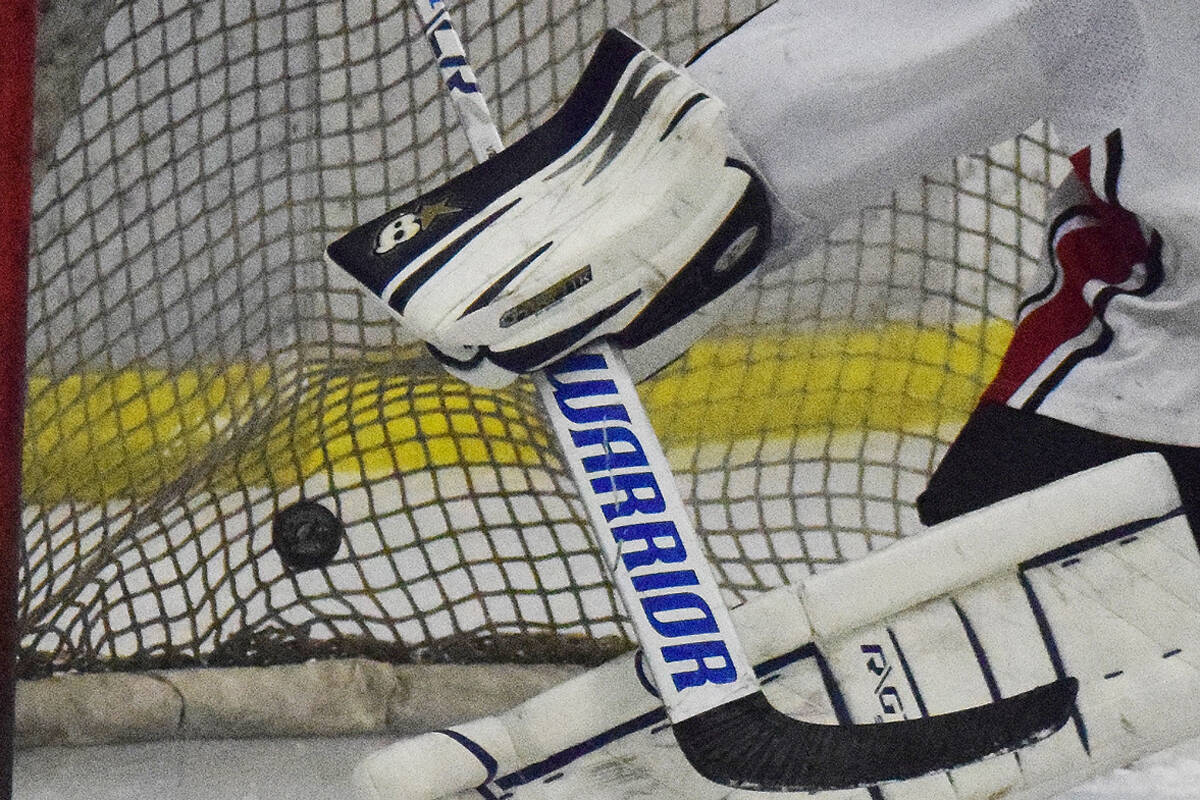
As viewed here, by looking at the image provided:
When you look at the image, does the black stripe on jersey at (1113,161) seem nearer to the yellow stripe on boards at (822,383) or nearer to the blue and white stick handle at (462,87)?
the blue and white stick handle at (462,87)

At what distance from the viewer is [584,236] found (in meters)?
0.93

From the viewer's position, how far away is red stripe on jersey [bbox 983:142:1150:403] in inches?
41.8

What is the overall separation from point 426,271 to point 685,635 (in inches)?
11.9

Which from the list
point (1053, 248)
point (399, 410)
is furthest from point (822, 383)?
point (1053, 248)

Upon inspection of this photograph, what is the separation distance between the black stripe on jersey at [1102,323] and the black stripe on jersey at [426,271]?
17.5 inches

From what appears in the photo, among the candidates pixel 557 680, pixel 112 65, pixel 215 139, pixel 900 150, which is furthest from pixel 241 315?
pixel 900 150

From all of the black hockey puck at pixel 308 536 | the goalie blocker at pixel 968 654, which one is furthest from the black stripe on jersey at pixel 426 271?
the black hockey puck at pixel 308 536

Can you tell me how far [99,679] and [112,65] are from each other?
0.62 meters

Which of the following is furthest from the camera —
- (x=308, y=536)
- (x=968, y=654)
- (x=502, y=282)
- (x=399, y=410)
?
(x=399, y=410)

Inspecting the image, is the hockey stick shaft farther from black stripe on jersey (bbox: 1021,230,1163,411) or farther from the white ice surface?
the white ice surface

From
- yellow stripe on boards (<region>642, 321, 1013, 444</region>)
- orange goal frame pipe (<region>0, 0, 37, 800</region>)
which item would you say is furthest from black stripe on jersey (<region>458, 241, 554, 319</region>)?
yellow stripe on boards (<region>642, 321, 1013, 444</region>)

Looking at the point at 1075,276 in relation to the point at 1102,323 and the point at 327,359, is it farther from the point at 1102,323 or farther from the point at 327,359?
the point at 327,359

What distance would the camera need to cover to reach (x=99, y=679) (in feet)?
4.63

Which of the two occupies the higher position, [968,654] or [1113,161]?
[1113,161]
